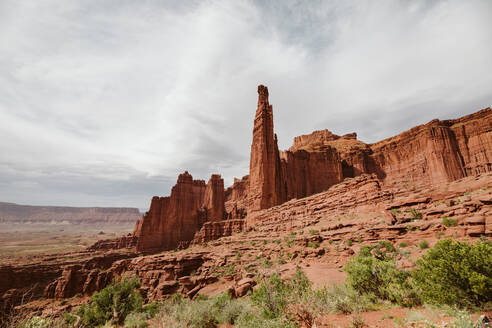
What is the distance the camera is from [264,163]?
43344mm

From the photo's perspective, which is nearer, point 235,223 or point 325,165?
point 235,223

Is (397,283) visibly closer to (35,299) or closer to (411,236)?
(411,236)

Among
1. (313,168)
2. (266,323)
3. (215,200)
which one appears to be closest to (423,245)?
(266,323)

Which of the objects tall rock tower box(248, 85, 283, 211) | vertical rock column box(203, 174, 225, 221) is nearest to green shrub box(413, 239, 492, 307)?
tall rock tower box(248, 85, 283, 211)

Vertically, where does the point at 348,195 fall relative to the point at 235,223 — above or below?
above

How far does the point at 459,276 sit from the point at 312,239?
1496cm

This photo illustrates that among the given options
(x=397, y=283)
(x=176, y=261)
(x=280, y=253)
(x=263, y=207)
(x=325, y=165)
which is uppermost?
(x=325, y=165)

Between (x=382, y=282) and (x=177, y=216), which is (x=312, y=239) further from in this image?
(x=177, y=216)

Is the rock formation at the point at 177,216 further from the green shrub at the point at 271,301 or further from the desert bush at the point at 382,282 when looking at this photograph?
the green shrub at the point at 271,301

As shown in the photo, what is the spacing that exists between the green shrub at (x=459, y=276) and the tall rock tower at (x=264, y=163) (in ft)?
114

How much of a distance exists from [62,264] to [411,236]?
2698 inches

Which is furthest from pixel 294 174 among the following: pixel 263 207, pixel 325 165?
pixel 263 207

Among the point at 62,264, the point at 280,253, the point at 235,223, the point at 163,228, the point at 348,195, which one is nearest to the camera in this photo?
the point at 280,253

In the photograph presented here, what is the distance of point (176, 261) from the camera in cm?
2833
